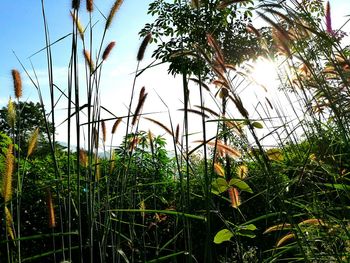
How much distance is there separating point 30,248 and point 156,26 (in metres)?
3.96

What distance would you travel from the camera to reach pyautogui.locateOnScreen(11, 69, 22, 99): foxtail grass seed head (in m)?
1.49

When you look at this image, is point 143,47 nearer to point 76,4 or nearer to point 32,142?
point 76,4

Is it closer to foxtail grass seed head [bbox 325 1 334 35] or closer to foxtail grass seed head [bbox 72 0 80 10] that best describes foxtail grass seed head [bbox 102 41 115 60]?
foxtail grass seed head [bbox 72 0 80 10]

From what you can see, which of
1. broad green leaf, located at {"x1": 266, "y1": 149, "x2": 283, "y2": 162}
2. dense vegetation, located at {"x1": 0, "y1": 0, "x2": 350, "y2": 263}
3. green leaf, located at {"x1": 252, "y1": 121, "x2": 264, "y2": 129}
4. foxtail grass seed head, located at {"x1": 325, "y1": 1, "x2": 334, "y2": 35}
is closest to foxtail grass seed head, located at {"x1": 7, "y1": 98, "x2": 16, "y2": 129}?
dense vegetation, located at {"x1": 0, "y1": 0, "x2": 350, "y2": 263}

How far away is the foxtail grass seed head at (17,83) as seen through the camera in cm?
149

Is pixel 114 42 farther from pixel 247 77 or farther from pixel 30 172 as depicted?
pixel 30 172

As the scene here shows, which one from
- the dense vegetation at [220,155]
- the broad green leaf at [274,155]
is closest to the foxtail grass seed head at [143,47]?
the dense vegetation at [220,155]

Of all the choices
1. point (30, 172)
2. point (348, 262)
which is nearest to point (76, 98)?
point (348, 262)

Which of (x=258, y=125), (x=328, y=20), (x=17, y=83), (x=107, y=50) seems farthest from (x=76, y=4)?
(x=328, y=20)

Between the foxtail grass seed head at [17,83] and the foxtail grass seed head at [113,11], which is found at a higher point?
the foxtail grass seed head at [113,11]

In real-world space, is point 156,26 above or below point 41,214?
above

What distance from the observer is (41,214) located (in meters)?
3.55

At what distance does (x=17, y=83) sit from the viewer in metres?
1.52

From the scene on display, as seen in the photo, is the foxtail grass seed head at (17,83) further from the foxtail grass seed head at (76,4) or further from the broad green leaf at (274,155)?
the broad green leaf at (274,155)
